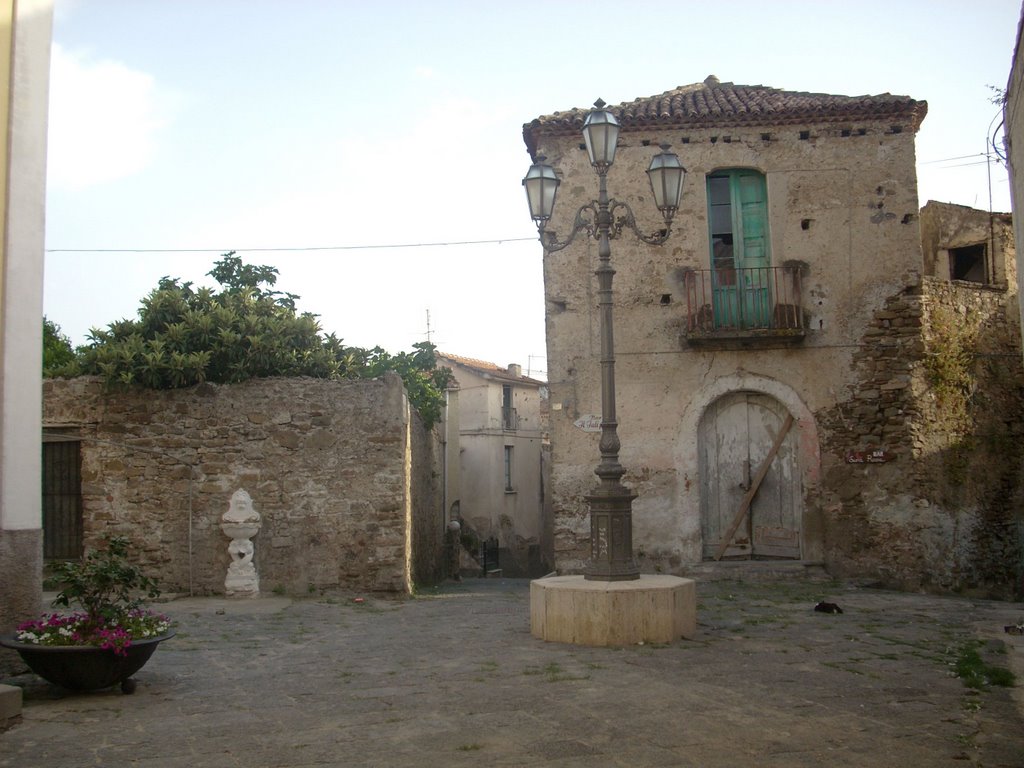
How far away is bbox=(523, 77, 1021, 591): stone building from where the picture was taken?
43.5ft

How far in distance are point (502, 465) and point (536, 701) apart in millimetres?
24832

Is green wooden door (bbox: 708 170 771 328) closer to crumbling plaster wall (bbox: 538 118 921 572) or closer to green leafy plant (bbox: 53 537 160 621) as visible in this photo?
crumbling plaster wall (bbox: 538 118 921 572)

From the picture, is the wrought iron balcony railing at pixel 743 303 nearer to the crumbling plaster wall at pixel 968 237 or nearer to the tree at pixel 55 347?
the crumbling plaster wall at pixel 968 237

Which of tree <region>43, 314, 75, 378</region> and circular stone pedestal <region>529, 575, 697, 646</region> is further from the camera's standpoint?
tree <region>43, 314, 75, 378</region>

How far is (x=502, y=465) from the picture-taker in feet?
101

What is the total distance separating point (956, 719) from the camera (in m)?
5.43

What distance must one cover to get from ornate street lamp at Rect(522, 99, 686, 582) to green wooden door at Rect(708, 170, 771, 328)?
14.6ft

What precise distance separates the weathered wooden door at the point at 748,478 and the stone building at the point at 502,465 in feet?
47.2

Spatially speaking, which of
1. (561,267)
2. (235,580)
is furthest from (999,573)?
(235,580)

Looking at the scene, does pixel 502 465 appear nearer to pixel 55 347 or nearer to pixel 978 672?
pixel 55 347

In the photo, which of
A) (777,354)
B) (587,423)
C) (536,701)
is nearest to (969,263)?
(777,354)

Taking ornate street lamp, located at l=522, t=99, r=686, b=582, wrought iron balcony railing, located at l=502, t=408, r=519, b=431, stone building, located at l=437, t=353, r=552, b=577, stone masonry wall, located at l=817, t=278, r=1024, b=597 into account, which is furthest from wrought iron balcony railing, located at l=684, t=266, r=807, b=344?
wrought iron balcony railing, located at l=502, t=408, r=519, b=431

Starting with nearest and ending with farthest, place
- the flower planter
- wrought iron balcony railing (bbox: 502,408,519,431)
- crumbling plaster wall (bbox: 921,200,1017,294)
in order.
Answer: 1. the flower planter
2. crumbling plaster wall (bbox: 921,200,1017,294)
3. wrought iron balcony railing (bbox: 502,408,519,431)

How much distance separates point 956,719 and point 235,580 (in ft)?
27.8
